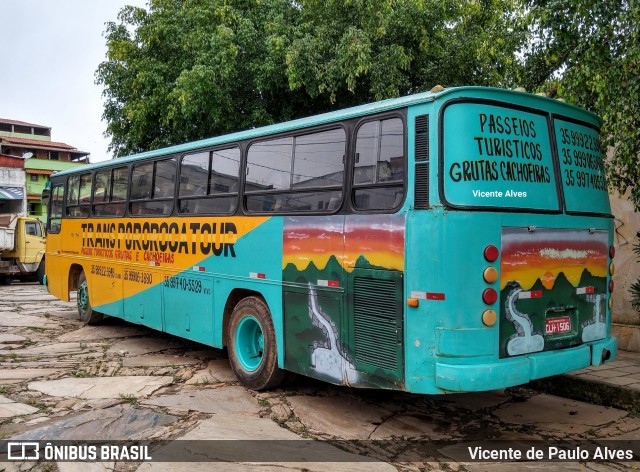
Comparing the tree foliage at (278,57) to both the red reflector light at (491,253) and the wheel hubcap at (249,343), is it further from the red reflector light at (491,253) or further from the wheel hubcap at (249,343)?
the red reflector light at (491,253)

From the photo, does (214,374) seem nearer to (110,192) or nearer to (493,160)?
(110,192)

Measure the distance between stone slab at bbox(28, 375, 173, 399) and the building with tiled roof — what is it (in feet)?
107

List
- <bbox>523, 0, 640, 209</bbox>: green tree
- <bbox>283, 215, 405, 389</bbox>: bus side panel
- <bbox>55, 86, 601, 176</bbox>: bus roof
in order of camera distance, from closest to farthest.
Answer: <bbox>55, 86, 601, 176</bbox>: bus roof
<bbox>283, 215, 405, 389</bbox>: bus side panel
<bbox>523, 0, 640, 209</bbox>: green tree

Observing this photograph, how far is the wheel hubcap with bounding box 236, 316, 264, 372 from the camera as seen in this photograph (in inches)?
264

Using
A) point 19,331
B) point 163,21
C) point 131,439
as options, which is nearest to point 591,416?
point 131,439

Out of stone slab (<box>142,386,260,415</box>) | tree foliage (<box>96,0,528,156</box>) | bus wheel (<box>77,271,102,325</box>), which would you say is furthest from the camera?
tree foliage (<box>96,0,528,156</box>)

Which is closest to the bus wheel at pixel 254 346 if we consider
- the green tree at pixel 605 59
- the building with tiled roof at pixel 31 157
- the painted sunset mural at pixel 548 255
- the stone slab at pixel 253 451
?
the stone slab at pixel 253 451

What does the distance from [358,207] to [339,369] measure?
1.44 meters

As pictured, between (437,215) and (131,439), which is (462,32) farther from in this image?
(131,439)

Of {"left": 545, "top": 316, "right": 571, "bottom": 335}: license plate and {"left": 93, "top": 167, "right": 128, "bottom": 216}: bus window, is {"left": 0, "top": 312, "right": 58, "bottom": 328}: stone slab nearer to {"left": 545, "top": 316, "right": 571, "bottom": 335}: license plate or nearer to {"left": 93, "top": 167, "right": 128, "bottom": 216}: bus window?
{"left": 93, "top": 167, "right": 128, "bottom": 216}: bus window

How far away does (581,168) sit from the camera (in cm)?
543

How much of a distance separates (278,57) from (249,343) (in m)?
7.92

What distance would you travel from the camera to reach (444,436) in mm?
5137

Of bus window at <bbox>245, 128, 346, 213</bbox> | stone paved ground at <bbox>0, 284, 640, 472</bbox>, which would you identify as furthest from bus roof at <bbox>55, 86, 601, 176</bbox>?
stone paved ground at <bbox>0, 284, 640, 472</bbox>
